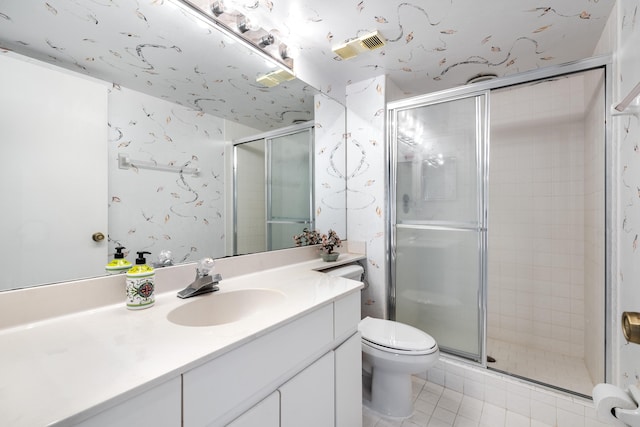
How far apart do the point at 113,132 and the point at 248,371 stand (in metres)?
0.97

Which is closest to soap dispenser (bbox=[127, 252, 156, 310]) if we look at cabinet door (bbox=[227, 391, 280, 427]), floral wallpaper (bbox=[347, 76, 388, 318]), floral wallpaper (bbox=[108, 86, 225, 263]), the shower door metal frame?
floral wallpaper (bbox=[108, 86, 225, 263])

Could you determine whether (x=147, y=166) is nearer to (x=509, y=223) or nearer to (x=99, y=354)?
(x=99, y=354)

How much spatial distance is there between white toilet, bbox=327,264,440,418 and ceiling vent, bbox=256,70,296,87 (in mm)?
1594

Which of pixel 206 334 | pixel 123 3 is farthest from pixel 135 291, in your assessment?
pixel 123 3

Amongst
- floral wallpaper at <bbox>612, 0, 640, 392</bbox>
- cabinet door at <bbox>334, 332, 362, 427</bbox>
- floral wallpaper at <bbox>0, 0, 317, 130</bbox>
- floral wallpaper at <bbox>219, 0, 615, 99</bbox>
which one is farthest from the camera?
floral wallpaper at <bbox>219, 0, 615, 99</bbox>

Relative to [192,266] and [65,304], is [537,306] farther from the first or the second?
[65,304]

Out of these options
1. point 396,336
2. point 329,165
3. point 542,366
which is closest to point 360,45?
point 329,165

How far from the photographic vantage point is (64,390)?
0.53 m

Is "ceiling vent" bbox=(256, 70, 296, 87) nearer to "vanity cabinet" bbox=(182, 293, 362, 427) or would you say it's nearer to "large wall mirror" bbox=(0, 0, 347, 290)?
"large wall mirror" bbox=(0, 0, 347, 290)

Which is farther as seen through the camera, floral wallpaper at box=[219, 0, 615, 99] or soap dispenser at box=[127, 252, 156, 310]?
floral wallpaper at box=[219, 0, 615, 99]

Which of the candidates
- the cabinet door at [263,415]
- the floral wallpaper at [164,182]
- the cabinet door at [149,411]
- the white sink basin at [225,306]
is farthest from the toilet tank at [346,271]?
the cabinet door at [149,411]

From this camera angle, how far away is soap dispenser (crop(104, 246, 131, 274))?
1.01 m

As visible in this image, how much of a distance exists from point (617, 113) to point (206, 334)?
1.55 metres

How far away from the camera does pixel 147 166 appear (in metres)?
1.11
